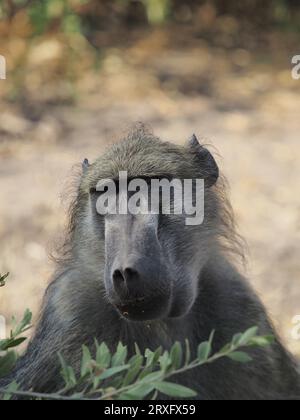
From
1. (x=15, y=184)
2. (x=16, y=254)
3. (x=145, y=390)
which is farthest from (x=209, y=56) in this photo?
(x=145, y=390)

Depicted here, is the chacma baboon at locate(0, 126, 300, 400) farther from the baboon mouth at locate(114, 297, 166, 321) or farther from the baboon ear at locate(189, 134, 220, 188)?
the baboon mouth at locate(114, 297, 166, 321)

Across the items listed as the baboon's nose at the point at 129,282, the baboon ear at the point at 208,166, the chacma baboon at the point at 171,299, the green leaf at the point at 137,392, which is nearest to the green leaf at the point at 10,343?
the green leaf at the point at 137,392

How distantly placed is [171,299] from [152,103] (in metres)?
5.75

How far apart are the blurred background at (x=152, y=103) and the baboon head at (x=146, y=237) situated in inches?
86.3

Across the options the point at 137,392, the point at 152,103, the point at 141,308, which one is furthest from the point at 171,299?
the point at 152,103

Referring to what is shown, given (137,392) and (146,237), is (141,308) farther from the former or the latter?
(137,392)

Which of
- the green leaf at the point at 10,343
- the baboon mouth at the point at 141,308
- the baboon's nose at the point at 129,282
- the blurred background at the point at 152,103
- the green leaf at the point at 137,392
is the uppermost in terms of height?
the blurred background at the point at 152,103

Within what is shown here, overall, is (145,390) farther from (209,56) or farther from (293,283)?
(209,56)

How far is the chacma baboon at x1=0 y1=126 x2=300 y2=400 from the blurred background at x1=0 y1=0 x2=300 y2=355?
6.80ft

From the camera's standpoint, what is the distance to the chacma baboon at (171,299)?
3.21m

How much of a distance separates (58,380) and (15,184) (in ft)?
13.3

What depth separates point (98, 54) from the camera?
922cm

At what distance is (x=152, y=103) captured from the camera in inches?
338

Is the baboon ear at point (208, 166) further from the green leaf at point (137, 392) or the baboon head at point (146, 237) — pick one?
the green leaf at point (137, 392)
